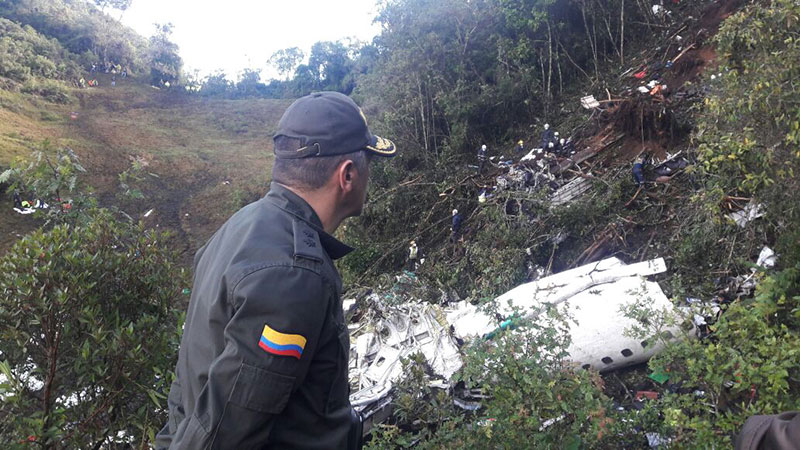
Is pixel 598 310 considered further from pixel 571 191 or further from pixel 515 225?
pixel 571 191

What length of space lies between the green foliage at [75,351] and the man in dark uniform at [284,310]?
2.11 ft

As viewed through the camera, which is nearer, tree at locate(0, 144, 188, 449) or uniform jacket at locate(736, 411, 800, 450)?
uniform jacket at locate(736, 411, 800, 450)

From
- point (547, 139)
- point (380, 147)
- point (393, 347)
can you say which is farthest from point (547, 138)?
point (380, 147)

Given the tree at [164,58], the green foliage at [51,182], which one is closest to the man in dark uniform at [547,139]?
the green foliage at [51,182]

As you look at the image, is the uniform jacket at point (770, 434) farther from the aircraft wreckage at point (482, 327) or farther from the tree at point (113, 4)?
the tree at point (113, 4)

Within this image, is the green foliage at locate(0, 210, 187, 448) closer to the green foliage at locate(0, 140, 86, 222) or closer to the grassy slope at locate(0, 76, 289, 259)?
the green foliage at locate(0, 140, 86, 222)

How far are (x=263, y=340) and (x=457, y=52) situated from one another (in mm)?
10501

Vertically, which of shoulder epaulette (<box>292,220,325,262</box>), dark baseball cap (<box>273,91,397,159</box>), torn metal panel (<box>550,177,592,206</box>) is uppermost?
dark baseball cap (<box>273,91,397,159</box>)

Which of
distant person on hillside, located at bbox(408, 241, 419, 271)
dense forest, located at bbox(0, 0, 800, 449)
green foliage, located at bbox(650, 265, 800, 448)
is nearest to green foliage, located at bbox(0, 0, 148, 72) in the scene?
dense forest, located at bbox(0, 0, 800, 449)

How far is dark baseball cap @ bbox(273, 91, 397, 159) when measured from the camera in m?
1.43

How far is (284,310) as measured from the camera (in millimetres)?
1120

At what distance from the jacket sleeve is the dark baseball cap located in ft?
1.40

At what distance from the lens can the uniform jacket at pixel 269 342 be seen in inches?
43.8

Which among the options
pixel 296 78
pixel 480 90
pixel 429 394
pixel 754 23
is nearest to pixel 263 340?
pixel 429 394
